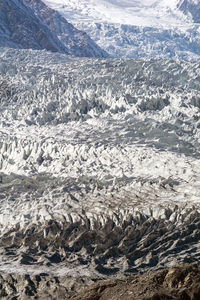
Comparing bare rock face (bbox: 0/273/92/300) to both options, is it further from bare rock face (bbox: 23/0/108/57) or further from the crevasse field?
bare rock face (bbox: 23/0/108/57)

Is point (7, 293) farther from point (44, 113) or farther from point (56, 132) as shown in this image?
point (44, 113)

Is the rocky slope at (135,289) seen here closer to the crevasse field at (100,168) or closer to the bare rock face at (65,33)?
the crevasse field at (100,168)

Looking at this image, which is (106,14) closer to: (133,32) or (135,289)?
(133,32)

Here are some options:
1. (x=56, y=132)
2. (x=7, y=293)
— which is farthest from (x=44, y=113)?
(x=7, y=293)

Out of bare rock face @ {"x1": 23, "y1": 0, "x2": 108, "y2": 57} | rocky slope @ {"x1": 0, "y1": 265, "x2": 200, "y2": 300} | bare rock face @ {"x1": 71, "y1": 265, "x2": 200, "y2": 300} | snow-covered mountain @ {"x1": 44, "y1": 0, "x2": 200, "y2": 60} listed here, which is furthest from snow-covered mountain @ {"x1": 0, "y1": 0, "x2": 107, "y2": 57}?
Result: bare rock face @ {"x1": 71, "y1": 265, "x2": 200, "y2": 300}

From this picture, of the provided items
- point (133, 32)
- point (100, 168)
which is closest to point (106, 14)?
point (133, 32)

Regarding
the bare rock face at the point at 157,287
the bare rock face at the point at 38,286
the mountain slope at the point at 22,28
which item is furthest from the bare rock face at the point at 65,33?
the bare rock face at the point at 157,287

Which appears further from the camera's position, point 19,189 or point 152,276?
point 19,189
